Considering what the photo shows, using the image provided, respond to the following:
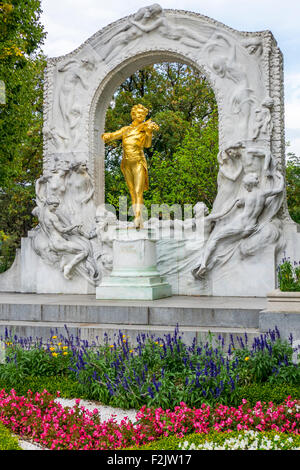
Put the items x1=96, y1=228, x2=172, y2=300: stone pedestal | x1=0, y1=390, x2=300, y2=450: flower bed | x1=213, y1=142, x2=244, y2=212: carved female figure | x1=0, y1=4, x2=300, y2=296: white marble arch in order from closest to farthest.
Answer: x1=0, y1=390, x2=300, y2=450: flower bed
x1=96, y1=228, x2=172, y2=300: stone pedestal
x1=0, y1=4, x2=300, y2=296: white marble arch
x1=213, y1=142, x2=244, y2=212: carved female figure

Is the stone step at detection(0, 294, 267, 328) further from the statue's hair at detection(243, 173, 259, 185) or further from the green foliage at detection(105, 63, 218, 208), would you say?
the green foliage at detection(105, 63, 218, 208)

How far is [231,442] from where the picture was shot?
10.5ft

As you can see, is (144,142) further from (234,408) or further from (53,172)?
(234,408)

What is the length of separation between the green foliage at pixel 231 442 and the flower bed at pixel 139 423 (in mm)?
126

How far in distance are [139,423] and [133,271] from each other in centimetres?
504

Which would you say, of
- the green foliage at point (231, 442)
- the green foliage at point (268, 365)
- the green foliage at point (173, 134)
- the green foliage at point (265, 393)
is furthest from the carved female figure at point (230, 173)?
the green foliage at point (173, 134)

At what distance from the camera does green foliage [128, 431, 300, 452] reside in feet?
10.3

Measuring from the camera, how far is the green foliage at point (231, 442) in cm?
315

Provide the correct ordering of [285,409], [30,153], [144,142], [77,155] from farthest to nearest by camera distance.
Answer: [30,153]
[77,155]
[144,142]
[285,409]

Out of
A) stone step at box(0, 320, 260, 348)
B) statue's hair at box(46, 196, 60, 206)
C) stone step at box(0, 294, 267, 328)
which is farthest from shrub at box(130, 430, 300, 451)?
statue's hair at box(46, 196, 60, 206)

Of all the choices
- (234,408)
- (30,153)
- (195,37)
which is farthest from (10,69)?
Result: (234,408)

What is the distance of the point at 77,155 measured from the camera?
11.0 metres

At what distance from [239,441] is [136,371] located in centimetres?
149

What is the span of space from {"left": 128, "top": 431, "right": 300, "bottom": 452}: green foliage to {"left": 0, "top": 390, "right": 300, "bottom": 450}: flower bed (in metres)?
0.13
